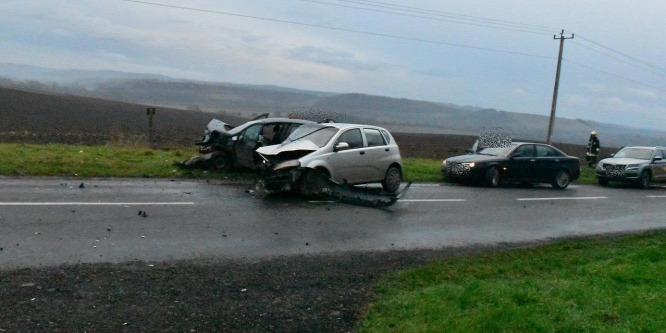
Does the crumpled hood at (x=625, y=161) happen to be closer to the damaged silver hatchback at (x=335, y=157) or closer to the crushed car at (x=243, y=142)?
the damaged silver hatchback at (x=335, y=157)

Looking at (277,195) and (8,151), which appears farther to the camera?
(8,151)

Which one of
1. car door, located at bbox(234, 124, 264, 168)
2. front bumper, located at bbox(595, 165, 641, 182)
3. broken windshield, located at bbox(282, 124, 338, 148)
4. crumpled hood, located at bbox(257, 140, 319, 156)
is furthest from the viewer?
front bumper, located at bbox(595, 165, 641, 182)

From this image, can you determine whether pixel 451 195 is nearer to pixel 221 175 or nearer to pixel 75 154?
pixel 221 175

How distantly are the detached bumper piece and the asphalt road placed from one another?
0.86 ft

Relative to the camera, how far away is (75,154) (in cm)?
1922

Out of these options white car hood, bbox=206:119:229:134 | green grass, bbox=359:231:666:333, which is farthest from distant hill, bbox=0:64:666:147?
green grass, bbox=359:231:666:333

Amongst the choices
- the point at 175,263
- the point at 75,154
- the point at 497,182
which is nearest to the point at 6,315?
the point at 175,263

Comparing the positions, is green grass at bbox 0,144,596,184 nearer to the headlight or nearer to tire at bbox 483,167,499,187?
tire at bbox 483,167,499,187

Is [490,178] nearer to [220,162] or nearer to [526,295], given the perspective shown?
[220,162]

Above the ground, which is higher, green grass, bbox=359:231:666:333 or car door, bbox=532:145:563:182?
car door, bbox=532:145:563:182

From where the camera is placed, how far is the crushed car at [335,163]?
1443 centimetres

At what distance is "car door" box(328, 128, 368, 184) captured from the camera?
15.2 metres

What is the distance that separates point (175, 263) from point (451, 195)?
1075cm

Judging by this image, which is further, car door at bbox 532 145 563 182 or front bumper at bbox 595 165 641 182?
front bumper at bbox 595 165 641 182
